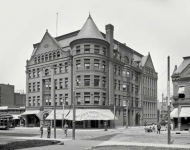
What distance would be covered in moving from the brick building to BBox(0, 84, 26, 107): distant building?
43.8m

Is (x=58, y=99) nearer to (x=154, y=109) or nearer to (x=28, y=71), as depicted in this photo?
(x=28, y=71)

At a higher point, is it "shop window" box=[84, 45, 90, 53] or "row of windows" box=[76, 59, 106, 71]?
"shop window" box=[84, 45, 90, 53]

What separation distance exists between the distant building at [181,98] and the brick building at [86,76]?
1085 cm

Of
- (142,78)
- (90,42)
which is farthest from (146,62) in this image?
(90,42)

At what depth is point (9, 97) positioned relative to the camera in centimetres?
10406

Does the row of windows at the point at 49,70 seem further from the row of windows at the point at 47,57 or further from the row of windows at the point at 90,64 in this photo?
the row of windows at the point at 90,64

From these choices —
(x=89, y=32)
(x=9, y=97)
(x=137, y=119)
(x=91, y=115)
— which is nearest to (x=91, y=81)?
(x=91, y=115)

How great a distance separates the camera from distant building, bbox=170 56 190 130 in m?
44.8

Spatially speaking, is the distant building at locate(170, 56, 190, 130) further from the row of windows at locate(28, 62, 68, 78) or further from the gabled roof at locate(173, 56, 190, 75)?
the row of windows at locate(28, 62, 68, 78)

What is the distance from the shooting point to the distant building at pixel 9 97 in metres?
101

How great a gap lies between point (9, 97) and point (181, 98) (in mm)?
78209

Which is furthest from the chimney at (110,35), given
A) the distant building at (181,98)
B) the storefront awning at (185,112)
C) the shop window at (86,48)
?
the storefront awning at (185,112)

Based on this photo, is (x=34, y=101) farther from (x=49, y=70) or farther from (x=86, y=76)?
(x=86, y=76)

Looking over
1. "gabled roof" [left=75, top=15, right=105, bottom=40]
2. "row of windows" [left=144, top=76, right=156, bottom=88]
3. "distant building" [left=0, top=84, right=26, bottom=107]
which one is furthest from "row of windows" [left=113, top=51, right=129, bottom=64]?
"distant building" [left=0, top=84, right=26, bottom=107]
